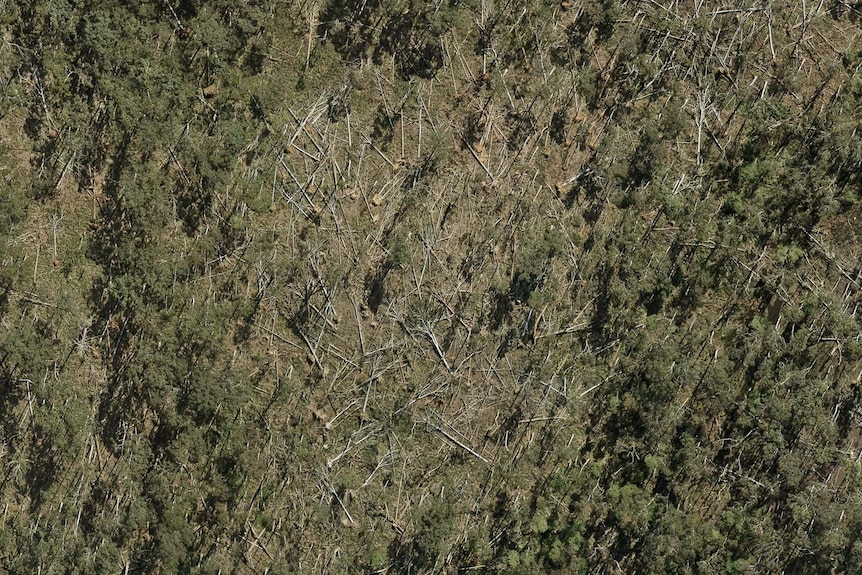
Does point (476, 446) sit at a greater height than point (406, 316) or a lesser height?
lesser

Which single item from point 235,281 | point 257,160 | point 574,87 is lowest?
point 235,281

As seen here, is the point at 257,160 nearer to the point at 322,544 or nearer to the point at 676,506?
the point at 322,544

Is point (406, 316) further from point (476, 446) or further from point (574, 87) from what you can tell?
point (574, 87)

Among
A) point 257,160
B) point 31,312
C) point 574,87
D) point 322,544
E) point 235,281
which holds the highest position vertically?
point 574,87

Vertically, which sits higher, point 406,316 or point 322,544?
point 406,316

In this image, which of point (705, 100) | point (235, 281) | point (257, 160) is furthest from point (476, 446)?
point (705, 100)

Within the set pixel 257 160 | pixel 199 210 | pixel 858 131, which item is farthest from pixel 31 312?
pixel 858 131
